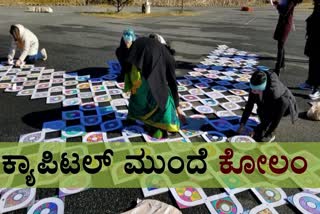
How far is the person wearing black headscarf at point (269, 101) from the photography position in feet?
11.7

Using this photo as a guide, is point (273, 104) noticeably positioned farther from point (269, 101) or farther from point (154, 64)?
point (154, 64)

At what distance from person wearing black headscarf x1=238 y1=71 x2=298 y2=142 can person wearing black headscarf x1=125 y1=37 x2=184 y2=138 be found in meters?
1.04

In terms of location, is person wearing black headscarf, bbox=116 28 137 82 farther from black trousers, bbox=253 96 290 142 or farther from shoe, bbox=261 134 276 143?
shoe, bbox=261 134 276 143

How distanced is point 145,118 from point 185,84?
2.42m

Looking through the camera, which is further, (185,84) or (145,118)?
(185,84)

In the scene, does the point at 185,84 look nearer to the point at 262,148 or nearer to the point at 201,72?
the point at 201,72

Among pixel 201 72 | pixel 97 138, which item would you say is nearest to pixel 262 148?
pixel 97 138

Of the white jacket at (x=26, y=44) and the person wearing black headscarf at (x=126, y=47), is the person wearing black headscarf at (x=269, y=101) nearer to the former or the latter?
the person wearing black headscarf at (x=126, y=47)

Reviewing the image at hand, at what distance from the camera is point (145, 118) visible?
4086mm

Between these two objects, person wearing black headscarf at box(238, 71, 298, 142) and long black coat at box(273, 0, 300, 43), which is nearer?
person wearing black headscarf at box(238, 71, 298, 142)

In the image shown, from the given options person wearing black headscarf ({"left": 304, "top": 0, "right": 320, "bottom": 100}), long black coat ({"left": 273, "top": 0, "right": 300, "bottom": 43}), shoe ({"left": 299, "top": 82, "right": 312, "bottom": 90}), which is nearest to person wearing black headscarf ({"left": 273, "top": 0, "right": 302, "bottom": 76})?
long black coat ({"left": 273, "top": 0, "right": 300, "bottom": 43})

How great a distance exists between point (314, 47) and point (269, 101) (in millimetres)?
2508

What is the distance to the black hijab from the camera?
3666 mm

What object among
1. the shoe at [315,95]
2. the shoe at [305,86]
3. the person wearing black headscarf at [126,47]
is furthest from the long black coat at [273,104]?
the shoe at [305,86]
